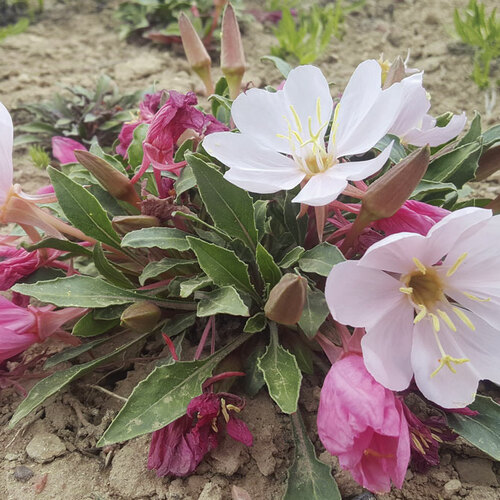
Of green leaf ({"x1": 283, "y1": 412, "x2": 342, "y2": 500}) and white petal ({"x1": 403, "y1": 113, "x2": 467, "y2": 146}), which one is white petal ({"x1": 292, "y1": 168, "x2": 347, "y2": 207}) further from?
green leaf ({"x1": 283, "y1": 412, "x2": 342, "y2": 500})

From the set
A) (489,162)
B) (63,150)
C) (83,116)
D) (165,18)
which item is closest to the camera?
(489,162)

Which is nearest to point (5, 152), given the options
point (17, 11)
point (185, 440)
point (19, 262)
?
point (19, 262)

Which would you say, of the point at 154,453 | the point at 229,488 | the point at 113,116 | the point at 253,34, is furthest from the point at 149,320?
the point at 253,34

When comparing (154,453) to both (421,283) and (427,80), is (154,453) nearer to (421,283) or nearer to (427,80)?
(421,283)

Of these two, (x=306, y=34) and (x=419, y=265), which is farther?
(x=306, y=34)

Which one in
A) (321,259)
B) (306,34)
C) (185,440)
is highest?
(321,259)

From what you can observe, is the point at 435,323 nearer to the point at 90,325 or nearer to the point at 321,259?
the point at 321,259

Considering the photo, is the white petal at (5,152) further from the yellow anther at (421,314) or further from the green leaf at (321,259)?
the yellow anther at (421,314)
